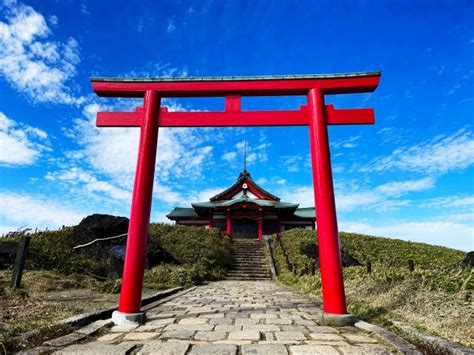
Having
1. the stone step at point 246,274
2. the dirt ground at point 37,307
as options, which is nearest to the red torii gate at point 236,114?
the dirt ground at point 37,307

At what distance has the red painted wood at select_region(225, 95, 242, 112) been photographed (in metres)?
5.56

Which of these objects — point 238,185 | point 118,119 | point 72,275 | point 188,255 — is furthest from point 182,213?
point 118,119

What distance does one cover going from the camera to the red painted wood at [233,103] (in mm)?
5562

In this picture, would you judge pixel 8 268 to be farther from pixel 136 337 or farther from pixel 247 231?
pixel 247 231

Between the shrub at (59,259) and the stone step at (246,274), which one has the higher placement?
the shrub at (59,259)

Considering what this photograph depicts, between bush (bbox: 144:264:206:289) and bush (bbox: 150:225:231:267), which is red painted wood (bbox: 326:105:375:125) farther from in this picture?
bush (bbox: 150:225:231:267)

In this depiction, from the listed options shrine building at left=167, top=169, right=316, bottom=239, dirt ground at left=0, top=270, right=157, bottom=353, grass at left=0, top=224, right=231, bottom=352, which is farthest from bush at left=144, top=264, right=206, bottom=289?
shrine building at left=167, top=169, right=316, bottom=239

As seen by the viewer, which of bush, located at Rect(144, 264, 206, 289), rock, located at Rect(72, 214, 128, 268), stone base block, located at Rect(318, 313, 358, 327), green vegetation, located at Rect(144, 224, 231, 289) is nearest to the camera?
stone base block, located at Rect(318, 313, 358, 327)

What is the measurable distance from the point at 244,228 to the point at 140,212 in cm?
2185

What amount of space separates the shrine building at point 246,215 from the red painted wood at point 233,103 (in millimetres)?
19238

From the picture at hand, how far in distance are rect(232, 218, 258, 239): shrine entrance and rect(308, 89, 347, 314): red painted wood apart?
21.4 m

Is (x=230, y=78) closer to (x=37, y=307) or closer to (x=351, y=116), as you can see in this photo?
(x=351, y=116)

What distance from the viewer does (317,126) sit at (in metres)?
5.28

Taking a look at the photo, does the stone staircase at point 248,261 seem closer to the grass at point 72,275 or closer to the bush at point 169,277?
the grass at point 72,275
